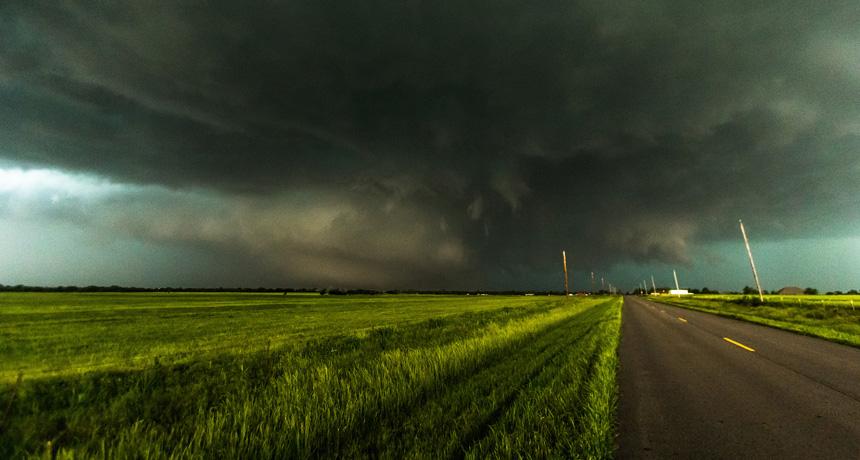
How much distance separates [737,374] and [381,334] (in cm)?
1184

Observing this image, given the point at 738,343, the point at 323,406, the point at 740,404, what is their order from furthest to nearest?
1. the point at 738,343
2. the point at 740,404
3. the point at 323,406

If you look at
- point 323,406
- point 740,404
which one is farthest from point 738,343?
point 323,406

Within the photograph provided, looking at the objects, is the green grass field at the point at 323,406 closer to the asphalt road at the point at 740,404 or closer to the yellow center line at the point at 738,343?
the asphalt road at the point at 740,404

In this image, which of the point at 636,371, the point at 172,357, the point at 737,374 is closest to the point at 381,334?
the point at 172,357

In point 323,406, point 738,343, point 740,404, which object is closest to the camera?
point 323,406

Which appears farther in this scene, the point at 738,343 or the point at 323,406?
the point at 738,343

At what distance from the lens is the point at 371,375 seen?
688 cm

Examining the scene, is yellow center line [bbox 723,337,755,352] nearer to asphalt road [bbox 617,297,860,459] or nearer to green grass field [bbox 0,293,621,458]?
asphalt road [bbox 617,297,860,459]

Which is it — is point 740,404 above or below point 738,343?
below

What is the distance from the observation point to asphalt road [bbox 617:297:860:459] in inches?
165

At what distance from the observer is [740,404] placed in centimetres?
584

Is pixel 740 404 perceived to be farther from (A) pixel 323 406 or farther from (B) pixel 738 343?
(B) pixel 738 343

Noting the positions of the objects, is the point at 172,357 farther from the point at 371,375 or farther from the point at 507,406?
the point at 507,406

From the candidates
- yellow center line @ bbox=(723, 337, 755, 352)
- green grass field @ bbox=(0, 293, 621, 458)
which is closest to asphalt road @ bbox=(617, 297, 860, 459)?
yellow center line @ bbox=(723, 337, 755, 352)
